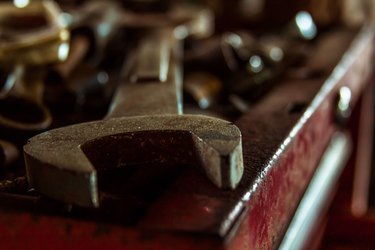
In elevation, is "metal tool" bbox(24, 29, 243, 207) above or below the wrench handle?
above

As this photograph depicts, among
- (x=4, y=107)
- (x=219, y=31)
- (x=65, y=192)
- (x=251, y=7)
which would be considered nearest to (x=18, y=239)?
(x=65, y=192)

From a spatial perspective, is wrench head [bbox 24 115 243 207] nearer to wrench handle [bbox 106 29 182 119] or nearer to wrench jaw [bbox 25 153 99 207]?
wrench jaw [bbox 25 153 99 207]

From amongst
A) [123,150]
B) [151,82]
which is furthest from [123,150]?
[151,82]

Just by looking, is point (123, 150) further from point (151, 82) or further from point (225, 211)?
point (151, 82)

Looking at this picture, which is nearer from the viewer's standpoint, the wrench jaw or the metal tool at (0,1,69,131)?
the wrench jaw

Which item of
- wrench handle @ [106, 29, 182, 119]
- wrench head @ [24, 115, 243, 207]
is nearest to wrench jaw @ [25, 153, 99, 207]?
wrench head @ [24, 115, 243, 207]

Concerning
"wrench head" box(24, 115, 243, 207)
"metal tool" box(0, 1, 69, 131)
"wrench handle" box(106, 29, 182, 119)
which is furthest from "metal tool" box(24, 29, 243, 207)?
"metal tool" box(0, 1, 69, 131)

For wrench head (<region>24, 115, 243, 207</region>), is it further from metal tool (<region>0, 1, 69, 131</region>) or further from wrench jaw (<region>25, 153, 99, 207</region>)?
metal tool (<region>0, 1, 69, 131</region>)
